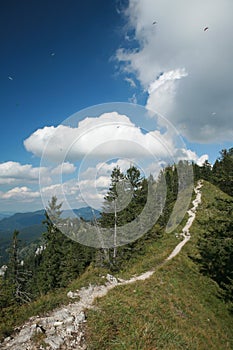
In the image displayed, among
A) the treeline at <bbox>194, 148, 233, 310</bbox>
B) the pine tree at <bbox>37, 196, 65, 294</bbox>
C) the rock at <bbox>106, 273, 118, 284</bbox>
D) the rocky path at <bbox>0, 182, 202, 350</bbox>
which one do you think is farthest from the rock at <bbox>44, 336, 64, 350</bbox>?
the pine tree at <bbox>37, 196, 65, 294</bbox>

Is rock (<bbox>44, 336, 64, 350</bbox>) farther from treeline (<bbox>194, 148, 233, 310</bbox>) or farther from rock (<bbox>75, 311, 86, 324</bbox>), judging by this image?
treeline (<bbox>194, 148, 233, 310</bbox>)

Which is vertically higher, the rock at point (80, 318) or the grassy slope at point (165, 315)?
the rock at point (80, 318)

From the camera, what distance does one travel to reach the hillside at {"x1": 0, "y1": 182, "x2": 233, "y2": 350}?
8992 mm

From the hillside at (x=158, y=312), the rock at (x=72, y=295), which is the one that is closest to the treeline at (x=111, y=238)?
the rock at (x=72, y=295)

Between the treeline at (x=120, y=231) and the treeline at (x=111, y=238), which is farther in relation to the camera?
the treeline at (x=111, y=238)

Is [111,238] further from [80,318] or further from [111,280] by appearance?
[80,318]

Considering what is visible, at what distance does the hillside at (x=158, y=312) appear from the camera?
29.5 feet

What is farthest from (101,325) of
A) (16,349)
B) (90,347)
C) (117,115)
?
(117,115)

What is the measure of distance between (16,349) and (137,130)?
36.3 ft

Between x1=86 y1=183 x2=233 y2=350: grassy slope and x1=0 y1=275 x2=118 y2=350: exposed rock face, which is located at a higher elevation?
x1=0 y1=275 x2=118 y2=350: exposed rock face

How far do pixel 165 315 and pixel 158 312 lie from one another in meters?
0.43

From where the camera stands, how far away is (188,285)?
18.2m

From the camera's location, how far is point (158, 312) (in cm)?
1230

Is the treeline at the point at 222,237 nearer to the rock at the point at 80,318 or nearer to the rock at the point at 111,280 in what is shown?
the rock at the point at 111,280
